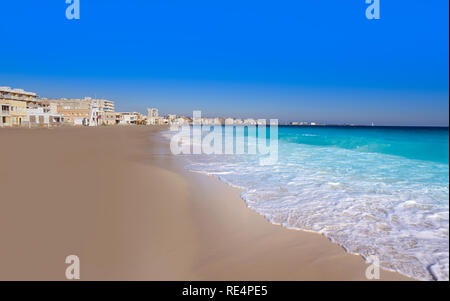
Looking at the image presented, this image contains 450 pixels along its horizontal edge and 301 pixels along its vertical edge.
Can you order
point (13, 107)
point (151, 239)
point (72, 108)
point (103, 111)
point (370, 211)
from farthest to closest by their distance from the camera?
point (103, 111) → point (72, 108) → point (13, 107) → point (370, 211) → point (151, 239)

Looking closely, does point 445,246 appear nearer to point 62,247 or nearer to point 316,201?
point 316,201

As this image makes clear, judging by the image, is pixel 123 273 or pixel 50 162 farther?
pixel 50 162

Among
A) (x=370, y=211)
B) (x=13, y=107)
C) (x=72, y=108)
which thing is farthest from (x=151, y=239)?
(x=72, y=108)

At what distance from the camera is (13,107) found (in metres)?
46.2

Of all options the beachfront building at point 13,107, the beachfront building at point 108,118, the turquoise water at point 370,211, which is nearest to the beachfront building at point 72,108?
the beachfront building at point 108,118

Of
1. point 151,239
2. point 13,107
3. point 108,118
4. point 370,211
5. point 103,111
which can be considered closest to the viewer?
point 151,239

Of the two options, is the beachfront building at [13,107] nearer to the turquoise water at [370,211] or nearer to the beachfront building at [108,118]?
Answer: the beachfront building at [108,118]

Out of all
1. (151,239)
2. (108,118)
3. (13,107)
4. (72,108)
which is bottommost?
(151,239)

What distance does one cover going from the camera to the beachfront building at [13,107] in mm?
44312

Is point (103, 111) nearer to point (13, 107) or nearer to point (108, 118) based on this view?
point (108, 118)

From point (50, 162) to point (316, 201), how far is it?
888 cm
